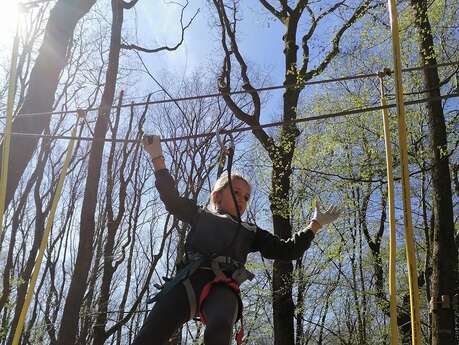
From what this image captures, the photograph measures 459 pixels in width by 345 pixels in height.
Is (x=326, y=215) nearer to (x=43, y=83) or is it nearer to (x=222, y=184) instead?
(x=222, y=184)

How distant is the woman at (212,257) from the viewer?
6.18ft

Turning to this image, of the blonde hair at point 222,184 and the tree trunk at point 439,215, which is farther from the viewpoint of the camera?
the tree trunk at point 439,215

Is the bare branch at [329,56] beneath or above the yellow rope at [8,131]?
above

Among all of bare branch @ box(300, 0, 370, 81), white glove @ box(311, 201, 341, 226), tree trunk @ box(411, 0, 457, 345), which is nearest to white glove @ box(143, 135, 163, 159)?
white glove @ box(311, 201, 341, 226)

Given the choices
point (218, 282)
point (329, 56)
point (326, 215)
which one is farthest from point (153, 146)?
point (329, 56)

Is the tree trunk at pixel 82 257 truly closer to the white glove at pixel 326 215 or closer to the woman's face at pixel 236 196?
the woman's face at pixel 236 196

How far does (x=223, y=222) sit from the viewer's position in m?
2.14

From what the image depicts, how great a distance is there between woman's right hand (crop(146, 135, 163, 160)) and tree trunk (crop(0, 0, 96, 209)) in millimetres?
1602

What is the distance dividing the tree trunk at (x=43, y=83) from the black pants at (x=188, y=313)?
1979 millimetres

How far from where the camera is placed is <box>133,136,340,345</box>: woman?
188 centimetres

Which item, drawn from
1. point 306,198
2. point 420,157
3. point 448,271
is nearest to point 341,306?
point 306,198

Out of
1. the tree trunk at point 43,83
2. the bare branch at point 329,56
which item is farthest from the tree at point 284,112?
the tree trunk at point 43,83

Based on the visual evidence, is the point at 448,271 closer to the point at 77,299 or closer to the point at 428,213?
the point at 77,299

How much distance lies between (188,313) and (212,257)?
253mm
